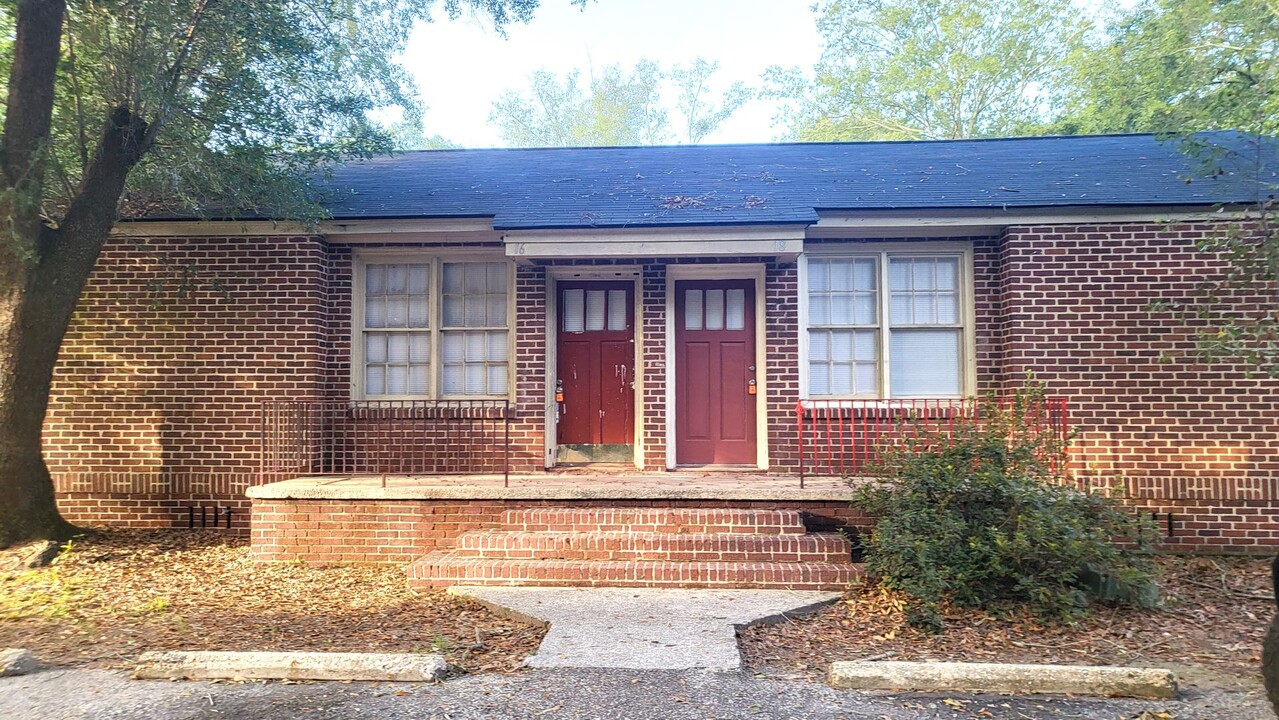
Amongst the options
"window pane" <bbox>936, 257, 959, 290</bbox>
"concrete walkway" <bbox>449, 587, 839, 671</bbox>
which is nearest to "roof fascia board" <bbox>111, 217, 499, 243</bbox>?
"concrete walkway" <bbox>449, 587, 839, 671</bbox>

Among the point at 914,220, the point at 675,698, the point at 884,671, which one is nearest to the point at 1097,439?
the point at 914,220

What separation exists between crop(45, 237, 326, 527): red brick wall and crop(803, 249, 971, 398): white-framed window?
554 cm

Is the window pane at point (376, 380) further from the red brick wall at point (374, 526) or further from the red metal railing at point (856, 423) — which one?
the red metal railing at point (856, 423)

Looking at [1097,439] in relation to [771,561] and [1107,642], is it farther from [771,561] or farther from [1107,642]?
[771,561]

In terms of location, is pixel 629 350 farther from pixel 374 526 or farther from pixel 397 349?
pixel 374 526

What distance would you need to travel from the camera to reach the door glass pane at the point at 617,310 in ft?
27.0

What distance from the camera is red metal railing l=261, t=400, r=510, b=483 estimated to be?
7.72m

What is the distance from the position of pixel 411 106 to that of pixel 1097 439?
28.9ft

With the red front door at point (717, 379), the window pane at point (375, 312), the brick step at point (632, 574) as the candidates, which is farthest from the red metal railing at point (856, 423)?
the window pane at point (375, 312)

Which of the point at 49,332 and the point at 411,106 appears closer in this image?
the point at 49,332

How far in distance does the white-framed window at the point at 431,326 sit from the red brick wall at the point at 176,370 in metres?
0.63

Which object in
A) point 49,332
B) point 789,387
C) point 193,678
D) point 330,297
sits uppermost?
point 330,297

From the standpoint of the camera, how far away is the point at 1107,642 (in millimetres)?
4586

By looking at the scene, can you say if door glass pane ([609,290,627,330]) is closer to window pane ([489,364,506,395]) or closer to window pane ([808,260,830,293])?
window pane ([489,364,506,395])
